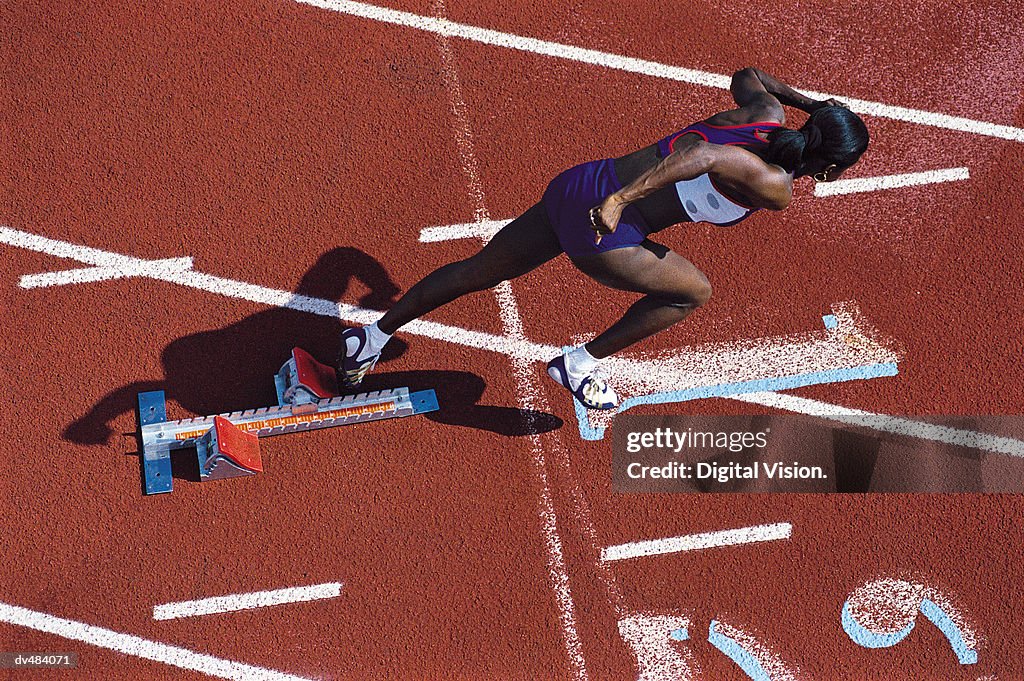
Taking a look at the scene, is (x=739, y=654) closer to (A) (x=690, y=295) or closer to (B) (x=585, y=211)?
(A) (x=690, y=295)

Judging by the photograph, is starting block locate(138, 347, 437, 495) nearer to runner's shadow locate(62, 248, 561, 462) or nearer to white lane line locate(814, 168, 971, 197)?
runner's shadow locate(62, 248, 561, 462)

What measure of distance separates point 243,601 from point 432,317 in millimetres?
1897

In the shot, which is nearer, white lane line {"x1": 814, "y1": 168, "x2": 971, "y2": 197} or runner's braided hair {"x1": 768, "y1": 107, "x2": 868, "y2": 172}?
runner's braided hair {"x1": 768, "y1": 107, "x2": 868, "y2": 172}

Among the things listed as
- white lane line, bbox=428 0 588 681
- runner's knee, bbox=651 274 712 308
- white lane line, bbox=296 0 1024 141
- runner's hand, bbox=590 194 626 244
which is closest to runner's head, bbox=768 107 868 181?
runner's hand, bbox=590 194 626 244

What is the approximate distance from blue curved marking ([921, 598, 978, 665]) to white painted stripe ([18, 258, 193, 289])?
4.56 meters

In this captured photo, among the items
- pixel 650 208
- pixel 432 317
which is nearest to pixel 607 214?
pixel 650 208

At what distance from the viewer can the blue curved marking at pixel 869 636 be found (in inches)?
215

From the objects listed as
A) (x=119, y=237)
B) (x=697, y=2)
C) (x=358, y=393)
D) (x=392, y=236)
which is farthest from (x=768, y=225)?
(x=119, y=237)

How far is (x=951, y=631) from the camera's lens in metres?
5.49

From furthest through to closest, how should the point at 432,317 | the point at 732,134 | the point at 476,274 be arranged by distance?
the point at 432,317, the point at 476,274, the point at 732,134

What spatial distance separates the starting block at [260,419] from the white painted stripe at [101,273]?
76 cm

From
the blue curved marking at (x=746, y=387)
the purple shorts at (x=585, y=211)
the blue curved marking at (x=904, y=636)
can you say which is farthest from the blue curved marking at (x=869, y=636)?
the purple shorts at (x=585, y=211)

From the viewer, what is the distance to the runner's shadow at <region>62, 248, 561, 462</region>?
5.70 m

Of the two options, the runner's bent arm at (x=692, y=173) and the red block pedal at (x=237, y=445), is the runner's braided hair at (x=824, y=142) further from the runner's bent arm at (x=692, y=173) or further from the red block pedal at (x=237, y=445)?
the red block pedal at (x=237, y=445)
